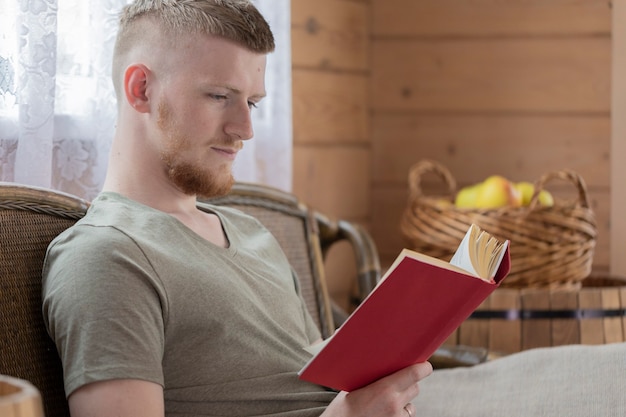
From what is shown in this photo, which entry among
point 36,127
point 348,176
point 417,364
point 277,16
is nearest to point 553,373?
point 417,364

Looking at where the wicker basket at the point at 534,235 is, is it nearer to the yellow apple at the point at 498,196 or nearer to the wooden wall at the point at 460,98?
the yellow apple at the point at 498,196

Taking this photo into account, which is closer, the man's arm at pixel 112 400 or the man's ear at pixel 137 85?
the man's arm at pixel 112 400

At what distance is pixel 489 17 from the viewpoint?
2.43m

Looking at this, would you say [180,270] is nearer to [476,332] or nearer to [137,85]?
[137,85]

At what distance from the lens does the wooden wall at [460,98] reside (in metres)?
2.39

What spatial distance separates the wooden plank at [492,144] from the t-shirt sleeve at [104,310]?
161cm

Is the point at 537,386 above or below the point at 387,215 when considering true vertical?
below

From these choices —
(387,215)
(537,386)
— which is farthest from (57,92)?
(387,215)

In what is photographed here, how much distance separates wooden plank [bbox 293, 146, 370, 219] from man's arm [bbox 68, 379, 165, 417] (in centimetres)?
137

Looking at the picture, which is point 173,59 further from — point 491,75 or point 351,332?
point 491,75

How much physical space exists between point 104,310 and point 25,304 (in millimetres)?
133

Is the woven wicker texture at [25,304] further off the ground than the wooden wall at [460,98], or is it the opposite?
the wooden wall at [460,98]

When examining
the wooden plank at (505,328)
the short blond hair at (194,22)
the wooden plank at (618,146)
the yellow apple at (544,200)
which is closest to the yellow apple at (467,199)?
the yellow apple at (544,200)

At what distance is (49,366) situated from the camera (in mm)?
967
